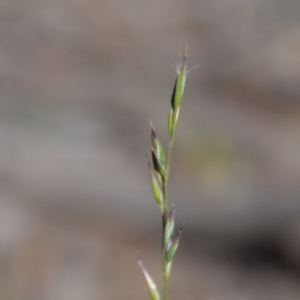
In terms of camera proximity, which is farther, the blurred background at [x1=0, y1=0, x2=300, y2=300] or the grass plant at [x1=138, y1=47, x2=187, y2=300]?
the blurred background at [x1=0, y1=0, x2=300, y2=300]

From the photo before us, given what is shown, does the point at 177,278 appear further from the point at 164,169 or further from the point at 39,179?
the point at 164,169

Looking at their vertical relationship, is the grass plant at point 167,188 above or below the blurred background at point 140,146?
above

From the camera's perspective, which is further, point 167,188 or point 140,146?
point 140,146

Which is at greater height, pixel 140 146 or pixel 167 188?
pixel 167 188

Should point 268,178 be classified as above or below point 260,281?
above

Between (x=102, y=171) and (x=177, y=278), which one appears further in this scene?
(x=102, y=171)

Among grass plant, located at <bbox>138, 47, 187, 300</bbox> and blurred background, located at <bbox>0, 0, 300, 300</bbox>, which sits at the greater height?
grass plant, located at <bbox>138, 47, 187, 300</bbox>

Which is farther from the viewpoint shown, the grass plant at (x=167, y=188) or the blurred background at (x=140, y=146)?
the blurred background at (x=140, y=146)

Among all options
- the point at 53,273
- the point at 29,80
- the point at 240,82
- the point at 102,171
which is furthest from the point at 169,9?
the point at 53,273
